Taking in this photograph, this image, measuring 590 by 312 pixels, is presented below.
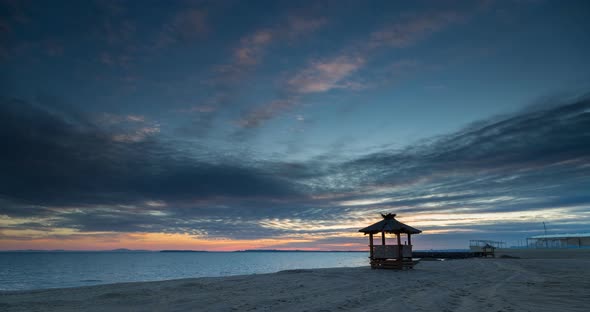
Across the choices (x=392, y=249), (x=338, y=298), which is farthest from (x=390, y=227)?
(x=338, y=298)

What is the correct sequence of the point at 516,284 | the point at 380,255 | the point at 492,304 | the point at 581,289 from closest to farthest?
the point at 492,304
the point at 581,289
the point at 516,284
the point at 380,255

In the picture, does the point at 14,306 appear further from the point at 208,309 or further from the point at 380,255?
the point at 380,255

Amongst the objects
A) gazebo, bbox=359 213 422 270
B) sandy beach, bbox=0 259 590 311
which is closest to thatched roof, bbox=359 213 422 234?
gazebo, bbox=359 213 422 270

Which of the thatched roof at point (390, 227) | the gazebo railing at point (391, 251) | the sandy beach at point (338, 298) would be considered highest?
the thatched roof at point (390, 227)

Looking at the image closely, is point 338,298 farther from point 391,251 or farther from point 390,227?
point 391,251

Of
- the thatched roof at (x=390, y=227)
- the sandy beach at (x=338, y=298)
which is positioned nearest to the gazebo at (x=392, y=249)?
the thatched roof at (x=390, y=227)

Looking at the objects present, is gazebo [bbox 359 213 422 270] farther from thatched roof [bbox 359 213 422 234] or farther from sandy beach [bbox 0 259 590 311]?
sandy beach [bbox 0 259 590 311]

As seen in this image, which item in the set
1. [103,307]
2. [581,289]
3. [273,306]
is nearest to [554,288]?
[581,289]

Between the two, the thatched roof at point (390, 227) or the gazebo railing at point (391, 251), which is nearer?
the thatched roof at point (390, 227)

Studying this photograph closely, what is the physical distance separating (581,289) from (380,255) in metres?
13.3

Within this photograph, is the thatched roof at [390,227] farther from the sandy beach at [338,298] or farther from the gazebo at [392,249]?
the sandy beach at [338,298]

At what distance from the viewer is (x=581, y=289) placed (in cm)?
1341

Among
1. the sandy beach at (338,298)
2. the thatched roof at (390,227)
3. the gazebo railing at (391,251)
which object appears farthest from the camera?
the gazebo railing at (391,251)

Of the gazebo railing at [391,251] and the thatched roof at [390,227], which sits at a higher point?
the thatched roof at [390,227]
